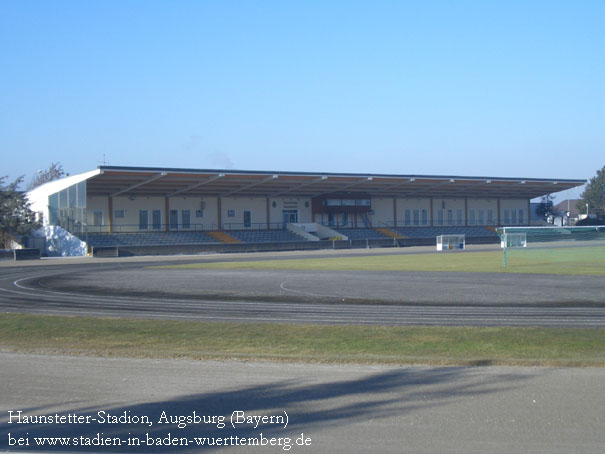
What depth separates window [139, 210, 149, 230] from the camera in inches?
2778

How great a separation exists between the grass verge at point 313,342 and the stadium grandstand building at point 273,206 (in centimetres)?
4730

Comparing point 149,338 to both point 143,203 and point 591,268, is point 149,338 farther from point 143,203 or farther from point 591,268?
point 143,203

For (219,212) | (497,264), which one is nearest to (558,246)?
(497,264)

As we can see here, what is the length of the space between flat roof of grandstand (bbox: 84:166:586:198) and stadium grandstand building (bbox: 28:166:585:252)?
12cm

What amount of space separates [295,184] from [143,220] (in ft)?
56.8

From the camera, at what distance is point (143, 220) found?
70.9m

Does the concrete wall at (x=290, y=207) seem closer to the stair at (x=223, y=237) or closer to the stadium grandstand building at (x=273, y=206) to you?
the stadium grandstand building at (x=273, y=206)

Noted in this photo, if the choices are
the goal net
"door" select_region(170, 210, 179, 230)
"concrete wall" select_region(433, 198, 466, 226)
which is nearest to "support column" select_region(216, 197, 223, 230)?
"door" select_region(170, 210, 179, 230)

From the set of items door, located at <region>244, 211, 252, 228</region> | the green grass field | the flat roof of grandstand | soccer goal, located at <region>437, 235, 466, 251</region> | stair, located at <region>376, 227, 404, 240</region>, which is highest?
the flat roof of grandstand

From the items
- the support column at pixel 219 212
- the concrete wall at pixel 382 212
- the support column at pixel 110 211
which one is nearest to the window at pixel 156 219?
the support column at pixel 110 211

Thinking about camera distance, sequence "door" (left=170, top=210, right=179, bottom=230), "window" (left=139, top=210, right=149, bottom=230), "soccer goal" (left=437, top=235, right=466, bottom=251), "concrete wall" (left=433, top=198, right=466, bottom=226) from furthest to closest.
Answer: "concrete wall" (left=433, top=198, right=466, bottom=226), "door" (left=170, top=210, right=179, bottom=230), "window" (left=139, top=210, right=149, bottom=230), "soccer goal" (left=437, top=235, right=466, bottom=251)

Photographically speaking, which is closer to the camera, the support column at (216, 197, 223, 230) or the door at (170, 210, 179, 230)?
the door at (170, 210, 179, 230)

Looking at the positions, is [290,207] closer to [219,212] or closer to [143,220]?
[219,212]

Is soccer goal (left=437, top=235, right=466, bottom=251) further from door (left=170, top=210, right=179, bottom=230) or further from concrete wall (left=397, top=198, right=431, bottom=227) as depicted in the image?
door (left=170, top=210, right=179, bottom=230)
